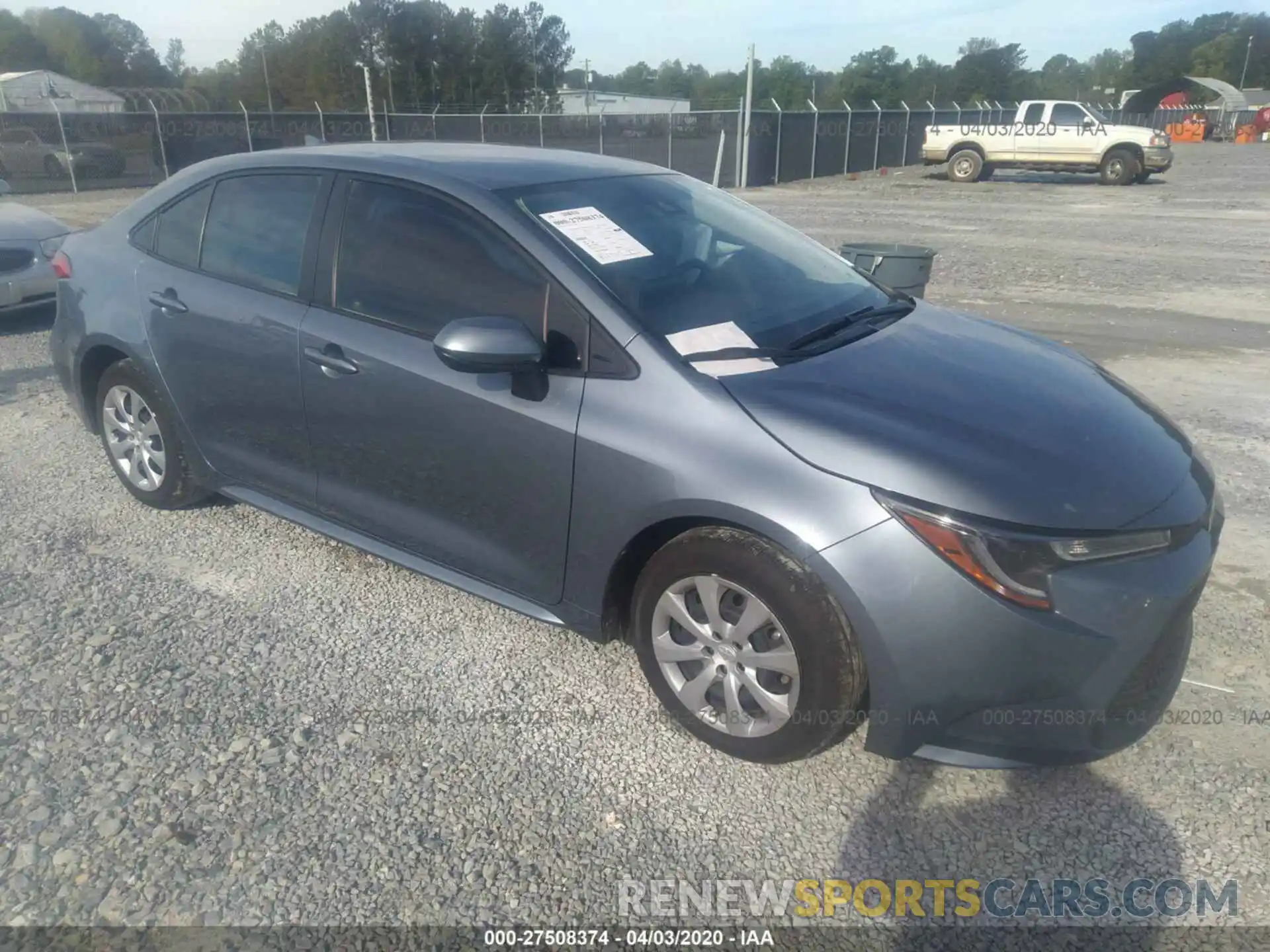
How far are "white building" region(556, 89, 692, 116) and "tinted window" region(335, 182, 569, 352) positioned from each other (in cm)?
5428

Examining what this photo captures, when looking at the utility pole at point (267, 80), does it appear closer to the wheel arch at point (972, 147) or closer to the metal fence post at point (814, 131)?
the metal fence post at point (814, 131)

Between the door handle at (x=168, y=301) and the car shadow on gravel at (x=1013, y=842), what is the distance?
3239 mm

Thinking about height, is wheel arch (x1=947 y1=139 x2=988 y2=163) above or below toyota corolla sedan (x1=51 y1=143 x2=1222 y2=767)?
above

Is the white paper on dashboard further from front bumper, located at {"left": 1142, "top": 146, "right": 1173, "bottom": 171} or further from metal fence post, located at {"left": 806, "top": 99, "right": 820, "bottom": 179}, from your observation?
metal fence post, located at {"left": 806, "top": 99, "right": 820, "bottom": 179}

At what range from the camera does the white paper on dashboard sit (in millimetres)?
2781

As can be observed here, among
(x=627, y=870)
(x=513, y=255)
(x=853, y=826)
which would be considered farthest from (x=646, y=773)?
(x=513, y=255)

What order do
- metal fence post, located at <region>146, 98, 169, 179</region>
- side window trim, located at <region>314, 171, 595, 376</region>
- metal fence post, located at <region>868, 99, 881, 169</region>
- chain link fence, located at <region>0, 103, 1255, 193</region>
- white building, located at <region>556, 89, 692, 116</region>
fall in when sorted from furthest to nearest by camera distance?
white building, located at <region>556, 89, 692, 116</region> < metal fence post, located at <region>868, 99, 881, 169</region> < metal fence post, located at <region>146, 98, 169, 179</region> < chain link fence, located at <region>0, 103, 1255, 193</region> < side window trim, located at <region>314, 171, 595, 376</region>

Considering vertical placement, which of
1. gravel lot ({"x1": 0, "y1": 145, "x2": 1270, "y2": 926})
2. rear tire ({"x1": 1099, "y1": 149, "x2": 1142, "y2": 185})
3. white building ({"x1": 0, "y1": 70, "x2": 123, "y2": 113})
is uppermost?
white building ({"x1": 0, "y1": 70, "x2": 123, "y2": 113})

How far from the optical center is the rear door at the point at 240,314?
3.52 meters

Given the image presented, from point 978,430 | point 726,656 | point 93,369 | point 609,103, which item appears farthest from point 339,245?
point 609,103

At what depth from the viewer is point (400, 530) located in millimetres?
3361

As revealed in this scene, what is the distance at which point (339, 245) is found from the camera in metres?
3.40

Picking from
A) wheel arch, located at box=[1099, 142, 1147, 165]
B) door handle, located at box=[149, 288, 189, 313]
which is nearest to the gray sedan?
door handle, located at box=[149, 288, 189, 313]

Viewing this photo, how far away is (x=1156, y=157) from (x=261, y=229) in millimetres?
24907
